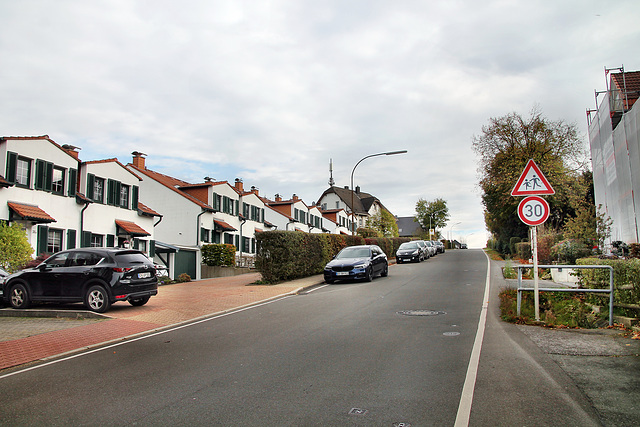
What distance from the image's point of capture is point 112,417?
4.48 meters

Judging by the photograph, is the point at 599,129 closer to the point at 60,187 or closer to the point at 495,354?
the point at 495,354

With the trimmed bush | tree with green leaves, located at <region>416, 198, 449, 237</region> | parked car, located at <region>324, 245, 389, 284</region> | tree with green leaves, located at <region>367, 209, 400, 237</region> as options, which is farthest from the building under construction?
tree with green leaves, located at <region>416, 198, 449, 237</region>

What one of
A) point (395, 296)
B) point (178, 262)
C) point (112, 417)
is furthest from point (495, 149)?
point (112, 417)

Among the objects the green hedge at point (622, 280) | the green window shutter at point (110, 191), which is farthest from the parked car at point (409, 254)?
the green hedge at point (622, 280)

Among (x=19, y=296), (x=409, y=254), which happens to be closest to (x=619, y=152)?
(x=409, y=254)

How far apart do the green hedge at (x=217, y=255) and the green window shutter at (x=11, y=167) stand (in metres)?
15.7

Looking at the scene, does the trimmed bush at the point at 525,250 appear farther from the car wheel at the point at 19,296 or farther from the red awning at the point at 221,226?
the car wheel at the point at 19,296

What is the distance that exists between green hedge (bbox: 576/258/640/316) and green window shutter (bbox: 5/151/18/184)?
67.9ft

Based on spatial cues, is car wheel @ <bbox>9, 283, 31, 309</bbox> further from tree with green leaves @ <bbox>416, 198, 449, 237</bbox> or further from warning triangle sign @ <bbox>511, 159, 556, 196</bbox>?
tree with green leaves @ <bbox>416, 198, 449, 237</bbox>

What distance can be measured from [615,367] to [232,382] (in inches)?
187

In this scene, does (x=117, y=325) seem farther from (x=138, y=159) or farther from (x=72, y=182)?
(x=138, y=159)

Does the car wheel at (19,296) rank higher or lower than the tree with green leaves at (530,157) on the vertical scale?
lower

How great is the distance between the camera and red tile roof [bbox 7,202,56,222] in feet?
60.7

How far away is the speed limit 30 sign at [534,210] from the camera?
9.05m
